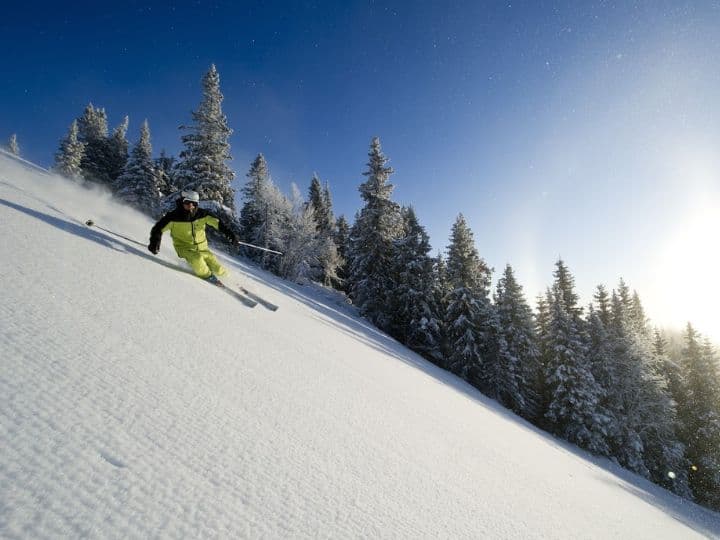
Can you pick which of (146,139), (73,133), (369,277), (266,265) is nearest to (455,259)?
(369,277)

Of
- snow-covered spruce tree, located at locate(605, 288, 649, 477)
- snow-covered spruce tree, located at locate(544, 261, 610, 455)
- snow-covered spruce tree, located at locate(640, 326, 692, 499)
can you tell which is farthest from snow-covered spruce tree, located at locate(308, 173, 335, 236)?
snow-covered spruce tree, located at locate(640, 326, 692, 499)

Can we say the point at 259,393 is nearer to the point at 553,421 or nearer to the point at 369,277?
the point at 369,277

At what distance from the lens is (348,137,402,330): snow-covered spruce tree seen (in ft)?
83.3

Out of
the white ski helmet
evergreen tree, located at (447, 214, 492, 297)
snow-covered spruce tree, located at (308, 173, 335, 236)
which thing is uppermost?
snow-covered spruce tree, located at (308, 173, 335, 236)

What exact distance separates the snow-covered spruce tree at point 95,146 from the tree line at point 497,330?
13.1 meters

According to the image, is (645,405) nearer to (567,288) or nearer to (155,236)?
(567,288)

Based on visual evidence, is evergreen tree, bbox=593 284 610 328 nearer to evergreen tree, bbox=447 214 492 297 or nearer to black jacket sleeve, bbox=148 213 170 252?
evergreen tree, bbox=447 214 492 297

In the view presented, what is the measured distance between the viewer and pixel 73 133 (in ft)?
121

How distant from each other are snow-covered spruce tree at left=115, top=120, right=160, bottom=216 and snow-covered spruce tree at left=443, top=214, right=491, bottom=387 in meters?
27.0

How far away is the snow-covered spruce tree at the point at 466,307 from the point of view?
2414 centimetres

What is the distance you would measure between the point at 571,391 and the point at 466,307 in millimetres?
Result: 8754

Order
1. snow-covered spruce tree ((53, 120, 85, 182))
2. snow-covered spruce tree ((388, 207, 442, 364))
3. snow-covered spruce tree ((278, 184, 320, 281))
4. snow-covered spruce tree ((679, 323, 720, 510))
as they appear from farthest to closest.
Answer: snow-covered spruce tree ((53, 120, 85, 182))
snow-covered spruce tree ((278, 184, 320, 281))
snow-covered spruce tree ((679, 323, 720, 510))
snow-covered spruce tree ((388, 207, 442, 364))

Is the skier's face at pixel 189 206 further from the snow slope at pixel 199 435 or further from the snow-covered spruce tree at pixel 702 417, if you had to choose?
the snow-covered spruce tree at pixel 702 417

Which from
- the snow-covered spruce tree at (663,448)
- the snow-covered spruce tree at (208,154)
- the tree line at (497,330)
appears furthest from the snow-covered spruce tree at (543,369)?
the snow-covered spruce tree at (208,154)
